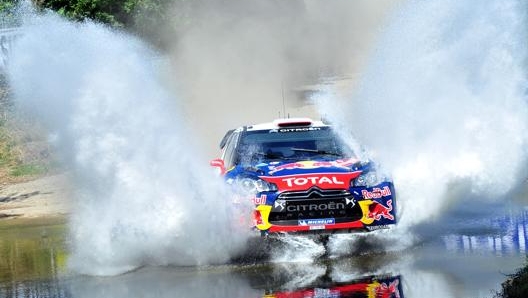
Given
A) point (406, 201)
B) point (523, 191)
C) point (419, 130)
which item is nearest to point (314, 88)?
point (523, 191)

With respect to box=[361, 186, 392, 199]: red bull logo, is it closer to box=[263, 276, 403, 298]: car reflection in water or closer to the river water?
the river water

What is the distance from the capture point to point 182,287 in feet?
33.8

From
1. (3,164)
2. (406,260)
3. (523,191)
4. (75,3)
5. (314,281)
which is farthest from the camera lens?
(75,3)

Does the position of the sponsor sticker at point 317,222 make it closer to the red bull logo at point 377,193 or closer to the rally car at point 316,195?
the rally car at point 316,195

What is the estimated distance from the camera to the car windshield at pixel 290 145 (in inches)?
508

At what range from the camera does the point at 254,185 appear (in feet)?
38.8

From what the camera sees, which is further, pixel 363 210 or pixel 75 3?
pixel 75 3

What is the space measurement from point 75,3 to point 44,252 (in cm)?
1837

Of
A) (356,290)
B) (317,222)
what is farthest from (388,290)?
(317,222)

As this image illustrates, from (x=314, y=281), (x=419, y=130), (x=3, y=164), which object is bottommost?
(x=314, y=281)

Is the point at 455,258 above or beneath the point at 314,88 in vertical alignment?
beneath

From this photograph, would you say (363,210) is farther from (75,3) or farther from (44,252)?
(75,3)

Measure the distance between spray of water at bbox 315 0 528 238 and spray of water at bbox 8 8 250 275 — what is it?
2.15 m

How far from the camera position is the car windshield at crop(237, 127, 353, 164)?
12898 mm
